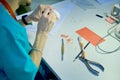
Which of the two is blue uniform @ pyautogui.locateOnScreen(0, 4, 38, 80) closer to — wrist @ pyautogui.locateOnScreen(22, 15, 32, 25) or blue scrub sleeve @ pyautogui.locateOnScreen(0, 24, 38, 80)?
blue scrub sleeve @ pyautogui.locateOnScreen(0, 24, 38, 80)

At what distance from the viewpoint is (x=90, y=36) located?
3.92 feet

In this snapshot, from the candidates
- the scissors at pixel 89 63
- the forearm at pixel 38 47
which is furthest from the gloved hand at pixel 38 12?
the scissors at pixel 89 63

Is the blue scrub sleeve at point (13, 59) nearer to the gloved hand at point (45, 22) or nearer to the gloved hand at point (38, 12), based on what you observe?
the gloved hand at point (45, 22)

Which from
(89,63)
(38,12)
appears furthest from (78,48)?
(38,12)

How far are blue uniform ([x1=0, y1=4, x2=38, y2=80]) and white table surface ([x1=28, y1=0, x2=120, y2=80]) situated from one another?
0.18 meters

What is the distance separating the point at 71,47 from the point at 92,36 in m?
0.15

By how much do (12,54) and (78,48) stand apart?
0.38m

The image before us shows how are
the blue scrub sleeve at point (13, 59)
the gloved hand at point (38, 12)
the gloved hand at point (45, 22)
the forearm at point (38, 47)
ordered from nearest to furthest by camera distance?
the blue scrub sleeve at point (13, 59) < the forearm at point (38, 47) < the gloved hand at point (45, 22) < the gloved hand at point (38, 12)

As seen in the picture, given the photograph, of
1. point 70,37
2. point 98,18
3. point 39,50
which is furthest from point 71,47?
point 98,18

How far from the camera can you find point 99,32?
1224mm

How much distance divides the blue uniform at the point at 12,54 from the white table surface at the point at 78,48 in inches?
7.1

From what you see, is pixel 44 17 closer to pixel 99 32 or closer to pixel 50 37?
pixel 50 37

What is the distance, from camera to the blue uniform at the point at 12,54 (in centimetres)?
86

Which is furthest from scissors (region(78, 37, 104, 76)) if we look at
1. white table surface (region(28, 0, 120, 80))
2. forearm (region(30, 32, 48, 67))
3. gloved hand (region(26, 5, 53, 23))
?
gloved hand (region(26, 5, 53, 23))
